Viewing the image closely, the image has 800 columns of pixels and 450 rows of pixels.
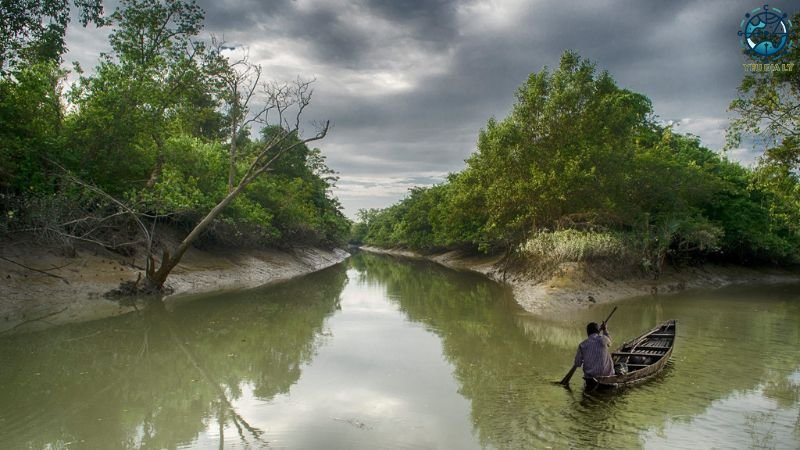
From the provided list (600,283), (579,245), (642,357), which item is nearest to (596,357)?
(642,357)

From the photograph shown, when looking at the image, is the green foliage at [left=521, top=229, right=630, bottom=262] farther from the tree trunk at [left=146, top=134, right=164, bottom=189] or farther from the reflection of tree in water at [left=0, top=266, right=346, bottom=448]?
the tree trunk at [left=146, top=134, right=164, bottom=189]

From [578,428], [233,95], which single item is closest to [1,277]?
[233,95]

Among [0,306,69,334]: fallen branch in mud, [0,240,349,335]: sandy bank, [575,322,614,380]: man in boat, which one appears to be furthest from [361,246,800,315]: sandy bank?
[0,306,69,334]: fallen branch in mud

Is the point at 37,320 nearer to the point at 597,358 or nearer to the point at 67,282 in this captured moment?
the point at 67,282

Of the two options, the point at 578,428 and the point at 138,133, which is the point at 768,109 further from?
the point at 138,133

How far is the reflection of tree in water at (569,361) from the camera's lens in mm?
8125

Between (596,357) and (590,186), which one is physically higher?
(590,186)

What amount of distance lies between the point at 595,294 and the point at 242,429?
2093 cm

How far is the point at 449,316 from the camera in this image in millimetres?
20359

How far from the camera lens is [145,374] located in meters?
10.9

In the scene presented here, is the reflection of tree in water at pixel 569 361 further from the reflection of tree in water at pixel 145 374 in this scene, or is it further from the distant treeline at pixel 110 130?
the distant treeline at pixel 110 130

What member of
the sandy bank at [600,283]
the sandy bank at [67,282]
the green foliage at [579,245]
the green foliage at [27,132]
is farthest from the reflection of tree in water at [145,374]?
the green foliage at [579,245]

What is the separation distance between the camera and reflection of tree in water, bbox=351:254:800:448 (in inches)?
320

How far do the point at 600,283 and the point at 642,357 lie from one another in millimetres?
15500
